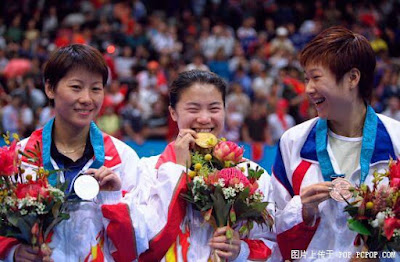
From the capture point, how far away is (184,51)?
14.9m

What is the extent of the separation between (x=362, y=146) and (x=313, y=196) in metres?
0.39

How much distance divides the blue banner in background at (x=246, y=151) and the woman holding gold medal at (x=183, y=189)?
16.8ft

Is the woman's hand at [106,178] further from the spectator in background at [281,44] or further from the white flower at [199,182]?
the spectator in background at [281,44]

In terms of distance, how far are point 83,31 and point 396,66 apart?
21.0 feet

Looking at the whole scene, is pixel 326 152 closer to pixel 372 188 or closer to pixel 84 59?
pixel 372 188

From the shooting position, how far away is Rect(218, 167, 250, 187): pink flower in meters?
3.29

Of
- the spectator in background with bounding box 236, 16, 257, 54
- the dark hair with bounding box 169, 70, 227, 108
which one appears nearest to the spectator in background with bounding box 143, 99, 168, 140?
the spectator in background with bounding box 236, 16, 257, 54

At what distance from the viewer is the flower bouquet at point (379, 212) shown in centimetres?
314

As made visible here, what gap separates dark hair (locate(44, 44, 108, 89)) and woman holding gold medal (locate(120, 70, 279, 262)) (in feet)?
1.61

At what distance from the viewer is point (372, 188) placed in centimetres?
347

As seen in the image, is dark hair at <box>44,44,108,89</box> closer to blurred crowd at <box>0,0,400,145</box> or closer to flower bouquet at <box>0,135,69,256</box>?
flower bouquet at <box>0,135,69,256</box>

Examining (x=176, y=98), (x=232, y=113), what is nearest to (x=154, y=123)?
(x=232, y=113)

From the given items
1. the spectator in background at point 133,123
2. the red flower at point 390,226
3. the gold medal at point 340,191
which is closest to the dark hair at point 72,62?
the gold medal at point 340,191

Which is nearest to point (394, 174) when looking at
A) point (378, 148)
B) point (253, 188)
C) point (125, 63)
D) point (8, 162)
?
point (378, 148)
